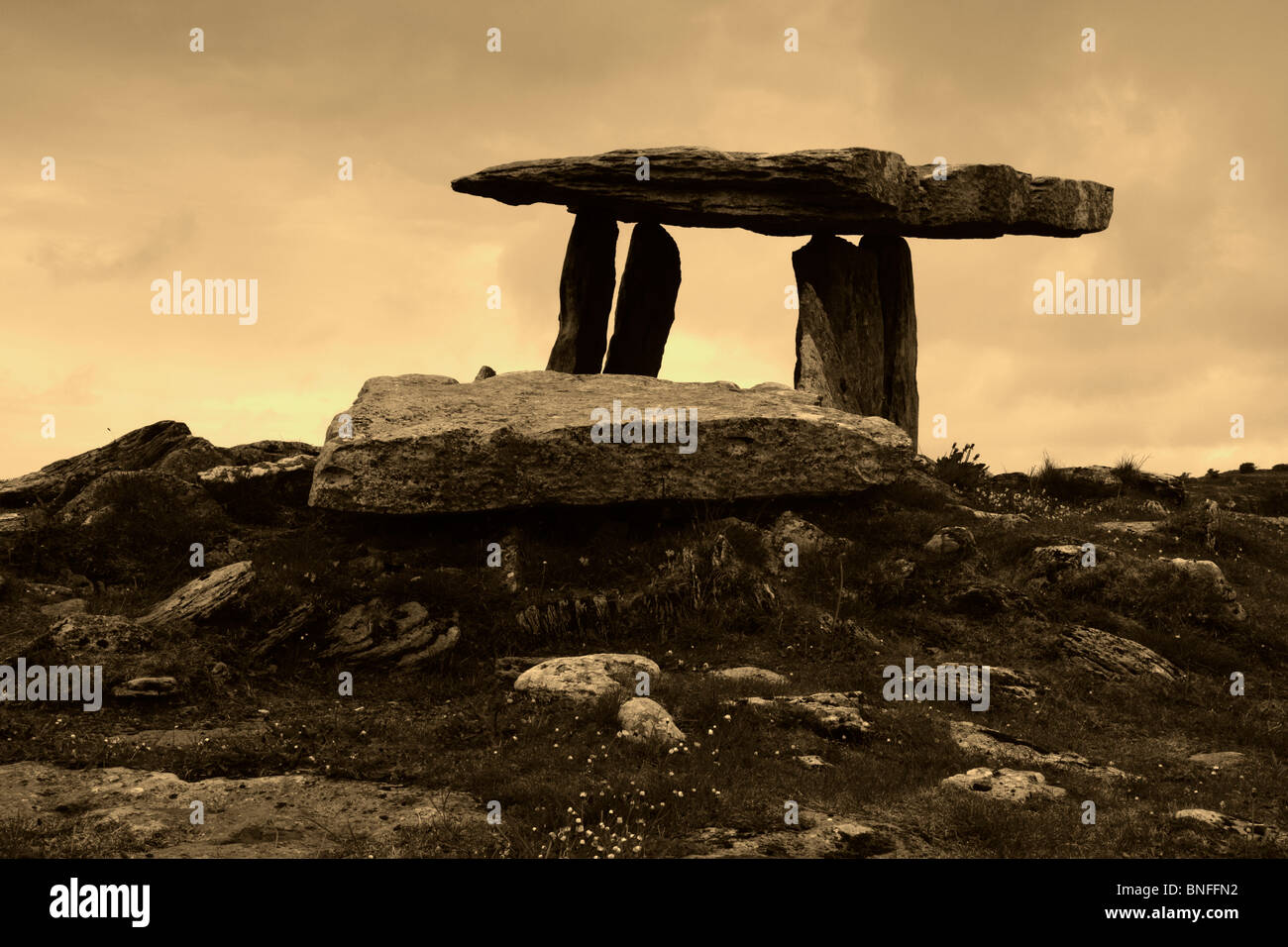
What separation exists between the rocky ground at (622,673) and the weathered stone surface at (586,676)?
0.18ft

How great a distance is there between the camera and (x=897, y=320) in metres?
28.4

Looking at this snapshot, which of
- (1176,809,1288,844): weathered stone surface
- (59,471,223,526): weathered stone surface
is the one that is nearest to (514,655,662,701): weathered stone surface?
(1176,809,1288,844): weathered stone surface

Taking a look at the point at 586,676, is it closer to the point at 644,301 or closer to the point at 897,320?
the point at 644,301

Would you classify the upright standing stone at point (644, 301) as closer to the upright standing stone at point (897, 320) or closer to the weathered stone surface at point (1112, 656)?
the upright standing stone at point (897, 320)

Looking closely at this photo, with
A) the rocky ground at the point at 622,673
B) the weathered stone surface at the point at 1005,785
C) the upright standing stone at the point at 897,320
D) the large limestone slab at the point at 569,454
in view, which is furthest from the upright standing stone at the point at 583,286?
the weathered stone surface at the point at 1005,785

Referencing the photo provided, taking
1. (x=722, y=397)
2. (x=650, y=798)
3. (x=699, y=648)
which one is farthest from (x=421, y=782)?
(x=722, y=397)

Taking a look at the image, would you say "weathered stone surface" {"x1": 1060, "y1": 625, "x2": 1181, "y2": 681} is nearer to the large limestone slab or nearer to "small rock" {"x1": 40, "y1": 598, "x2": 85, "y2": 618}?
the large limestone slab

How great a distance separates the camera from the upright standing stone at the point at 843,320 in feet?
87.9

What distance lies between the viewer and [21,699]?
13.8 meters

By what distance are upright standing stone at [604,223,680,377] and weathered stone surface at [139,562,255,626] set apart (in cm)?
1389

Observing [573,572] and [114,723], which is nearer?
[114,723]

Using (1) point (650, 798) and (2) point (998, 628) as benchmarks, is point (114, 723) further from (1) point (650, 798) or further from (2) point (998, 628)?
(2) point (998, 628)

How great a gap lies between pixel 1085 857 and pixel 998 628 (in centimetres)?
753

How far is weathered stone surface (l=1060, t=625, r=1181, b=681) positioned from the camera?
16.2m
